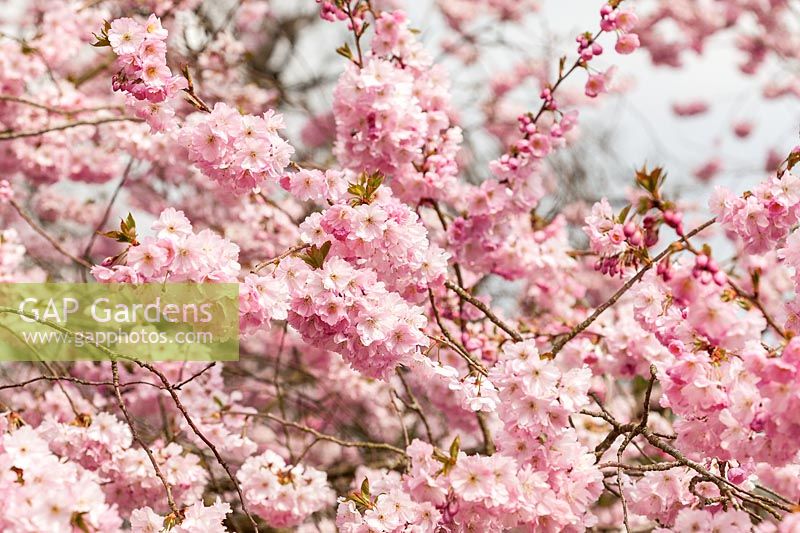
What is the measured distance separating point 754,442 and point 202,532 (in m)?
1.25

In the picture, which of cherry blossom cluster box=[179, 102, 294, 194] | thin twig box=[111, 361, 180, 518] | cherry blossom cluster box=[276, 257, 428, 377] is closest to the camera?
thin twig box=[111, 361, 180, 518]

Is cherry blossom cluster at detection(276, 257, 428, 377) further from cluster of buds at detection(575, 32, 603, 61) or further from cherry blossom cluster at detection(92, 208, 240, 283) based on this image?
cluster of buds at detection(575, 32, 603, 61)

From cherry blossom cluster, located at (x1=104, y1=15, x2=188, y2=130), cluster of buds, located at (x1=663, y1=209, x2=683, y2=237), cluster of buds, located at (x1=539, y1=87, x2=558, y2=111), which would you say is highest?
cluster of buds, located at (x1=539, y1=87, x2=558, y2=111)

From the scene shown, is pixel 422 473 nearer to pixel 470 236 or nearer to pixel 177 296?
pixel 177 296

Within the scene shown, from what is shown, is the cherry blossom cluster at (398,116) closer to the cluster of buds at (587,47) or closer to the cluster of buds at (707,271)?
the cluster of buds at (587,47)

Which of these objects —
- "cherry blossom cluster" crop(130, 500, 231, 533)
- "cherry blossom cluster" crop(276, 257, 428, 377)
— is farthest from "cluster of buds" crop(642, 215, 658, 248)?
"cherry blossom cluster" crop(130, 500, 231, 533)

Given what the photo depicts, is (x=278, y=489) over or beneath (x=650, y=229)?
over

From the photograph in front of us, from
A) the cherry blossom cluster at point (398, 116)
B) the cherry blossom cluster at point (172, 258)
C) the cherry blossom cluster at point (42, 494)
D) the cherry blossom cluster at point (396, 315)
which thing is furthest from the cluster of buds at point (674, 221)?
the cherry blossom cluster at point (398, 116)

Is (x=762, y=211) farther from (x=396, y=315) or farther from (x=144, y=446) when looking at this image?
(x=144, y=446)

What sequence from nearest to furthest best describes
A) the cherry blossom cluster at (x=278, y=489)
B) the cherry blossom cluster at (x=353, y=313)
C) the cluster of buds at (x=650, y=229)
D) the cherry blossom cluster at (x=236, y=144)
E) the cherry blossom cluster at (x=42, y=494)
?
1. the cherry blossom cluster at (x=42, y=494)
2. the cluster of buds at (x=650, y=229)
3. the cherry blossom cluster at (x=353, y=313)
4. the cherry blossom cluster at (x=236, y=144)
5. the cherry blossom cluster at (x=278, y=489)

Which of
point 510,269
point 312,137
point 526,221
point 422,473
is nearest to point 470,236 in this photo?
point 510,269

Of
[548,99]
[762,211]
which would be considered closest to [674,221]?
[762,211]

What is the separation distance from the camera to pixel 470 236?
11.1 feet

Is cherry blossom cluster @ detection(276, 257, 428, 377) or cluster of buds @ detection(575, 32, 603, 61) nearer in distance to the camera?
cherry blossom cluster @ detection(276, 257, 428, 377)
